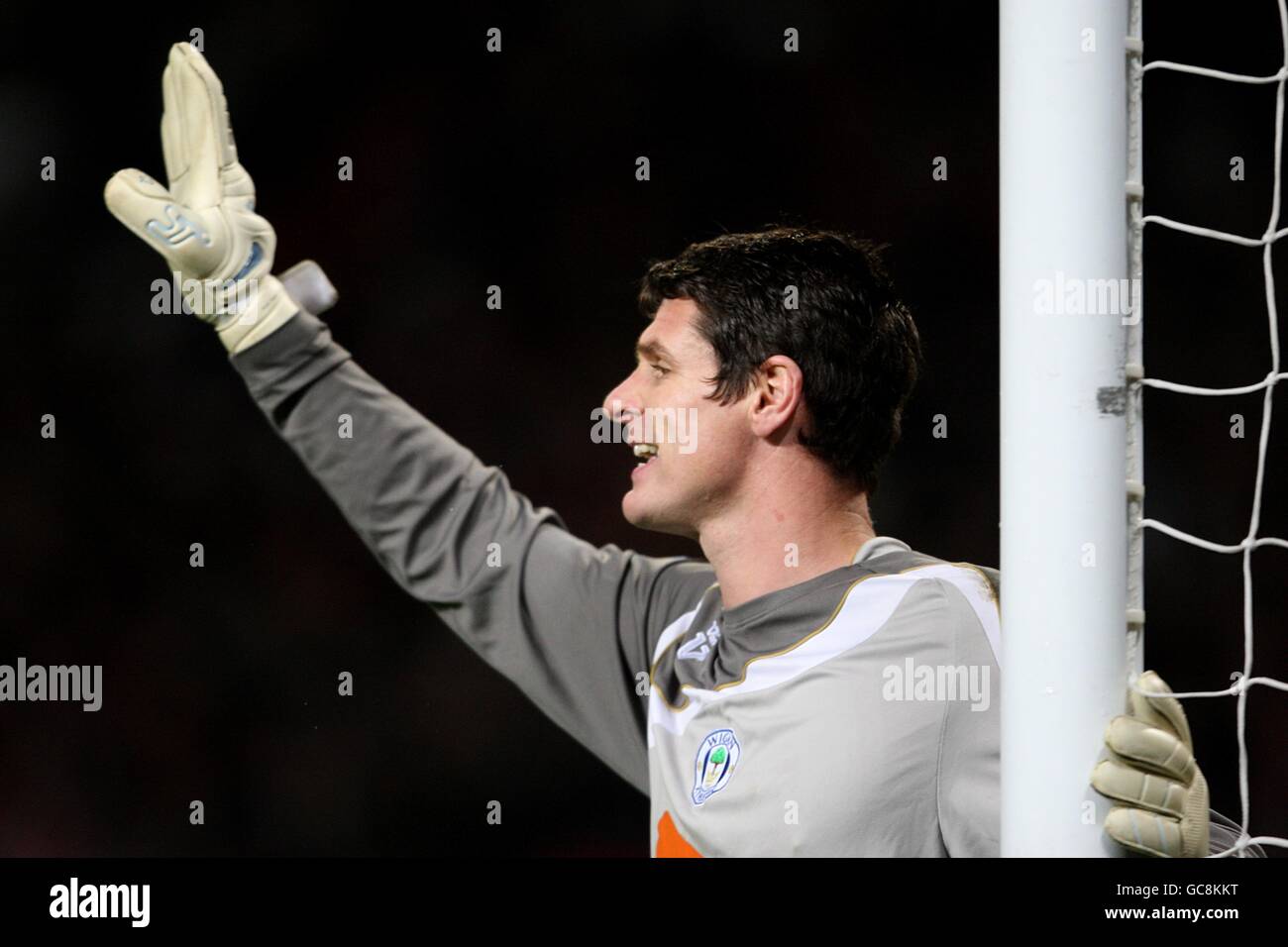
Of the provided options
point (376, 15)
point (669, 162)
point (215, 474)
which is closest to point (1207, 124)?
point (669, 162)

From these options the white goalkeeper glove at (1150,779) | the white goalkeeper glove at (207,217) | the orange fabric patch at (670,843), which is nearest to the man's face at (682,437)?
the orange fabric patch at (670,843)

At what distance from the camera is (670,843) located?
1.64 m

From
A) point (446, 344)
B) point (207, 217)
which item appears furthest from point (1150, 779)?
point (446, 344)

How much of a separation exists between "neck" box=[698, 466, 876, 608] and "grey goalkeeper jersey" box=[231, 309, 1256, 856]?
0.03m

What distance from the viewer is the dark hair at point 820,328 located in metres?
1.70

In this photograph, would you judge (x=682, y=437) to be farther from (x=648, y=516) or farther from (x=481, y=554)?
(x=481, y=554)

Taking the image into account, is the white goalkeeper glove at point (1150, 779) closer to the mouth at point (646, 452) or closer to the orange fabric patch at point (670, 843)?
the orange fabric patch at point (670, 843)

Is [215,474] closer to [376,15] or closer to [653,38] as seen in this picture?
[376,15]

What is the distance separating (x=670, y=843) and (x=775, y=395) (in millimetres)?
523

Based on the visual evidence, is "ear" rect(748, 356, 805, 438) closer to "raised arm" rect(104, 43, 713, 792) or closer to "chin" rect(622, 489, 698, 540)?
"chin" rect(622, 489, 698, 540)

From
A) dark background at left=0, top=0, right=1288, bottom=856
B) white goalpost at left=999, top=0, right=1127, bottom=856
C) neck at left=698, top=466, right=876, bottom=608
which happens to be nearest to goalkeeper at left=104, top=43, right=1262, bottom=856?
neck at left=698, top=466, right=876, bottom=608

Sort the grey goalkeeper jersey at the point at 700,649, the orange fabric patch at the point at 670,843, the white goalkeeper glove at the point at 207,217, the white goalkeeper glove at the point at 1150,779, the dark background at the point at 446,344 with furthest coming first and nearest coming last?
the dark background at the point at 446,344, the white goalkeeper glove at the point at 207,217, the orange fabric patch at the point at 670,843, the grey goalkeeper jersey at the point at 700,649, the white goalkeeper glove at the point at 1150,779

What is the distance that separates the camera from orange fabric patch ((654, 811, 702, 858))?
1.61m
